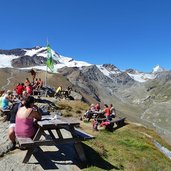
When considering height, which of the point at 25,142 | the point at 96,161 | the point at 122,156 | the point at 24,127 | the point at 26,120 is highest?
the point at 26,120

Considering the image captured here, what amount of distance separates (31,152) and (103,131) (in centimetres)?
1484

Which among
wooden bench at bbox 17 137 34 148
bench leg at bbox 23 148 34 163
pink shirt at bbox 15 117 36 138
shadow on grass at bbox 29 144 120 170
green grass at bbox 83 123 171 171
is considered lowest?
green grass at bbox 83 123 171 171

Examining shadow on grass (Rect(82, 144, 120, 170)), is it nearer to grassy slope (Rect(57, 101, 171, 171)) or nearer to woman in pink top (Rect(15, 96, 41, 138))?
grassy slope (Rect(57, 101, 171, 171))

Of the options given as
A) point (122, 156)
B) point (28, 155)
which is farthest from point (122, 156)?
point (28, 155)

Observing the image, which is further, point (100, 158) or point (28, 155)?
point (100, 158)

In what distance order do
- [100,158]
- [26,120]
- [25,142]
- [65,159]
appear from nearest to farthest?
[25,142], [26,120], [65,159], [100,158]

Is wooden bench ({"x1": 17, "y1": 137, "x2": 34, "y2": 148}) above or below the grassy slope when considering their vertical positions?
above

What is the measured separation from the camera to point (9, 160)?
1479 cm

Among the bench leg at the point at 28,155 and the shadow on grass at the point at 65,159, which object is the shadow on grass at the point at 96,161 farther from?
the bench leg at the point at 28,155

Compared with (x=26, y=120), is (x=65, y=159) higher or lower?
lower

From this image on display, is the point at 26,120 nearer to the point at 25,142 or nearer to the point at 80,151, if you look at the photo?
the point at 25,142

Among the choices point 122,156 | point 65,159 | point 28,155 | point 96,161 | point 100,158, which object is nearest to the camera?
point 28,155

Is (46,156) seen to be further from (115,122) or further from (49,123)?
(115,122)

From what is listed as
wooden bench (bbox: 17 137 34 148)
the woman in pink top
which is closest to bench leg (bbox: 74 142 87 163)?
the woman in pink top
